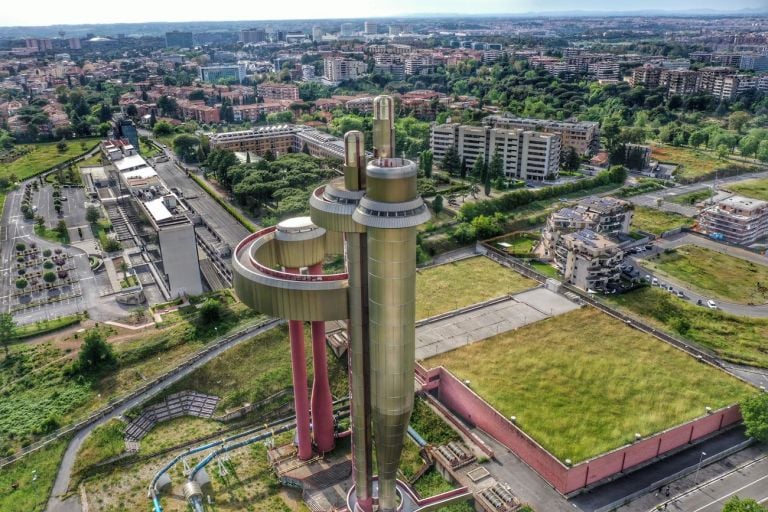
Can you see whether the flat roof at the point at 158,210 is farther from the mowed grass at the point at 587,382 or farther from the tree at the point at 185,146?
the tree at the point at 185,146

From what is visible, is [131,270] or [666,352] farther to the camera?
[131,270]

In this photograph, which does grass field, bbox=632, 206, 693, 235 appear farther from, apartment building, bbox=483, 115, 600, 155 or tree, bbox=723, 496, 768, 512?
tree, bbox=723, 496, 768, 512

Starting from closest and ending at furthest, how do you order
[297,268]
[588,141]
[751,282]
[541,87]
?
[297,268]
[751,282]
[588,141]
[541,87]

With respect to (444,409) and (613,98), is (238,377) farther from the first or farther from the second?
(613,98)

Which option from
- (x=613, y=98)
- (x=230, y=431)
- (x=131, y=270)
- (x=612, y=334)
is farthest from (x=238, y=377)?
(x=613, y=98)

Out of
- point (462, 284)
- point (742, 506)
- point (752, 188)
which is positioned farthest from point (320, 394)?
point (752, 188)
